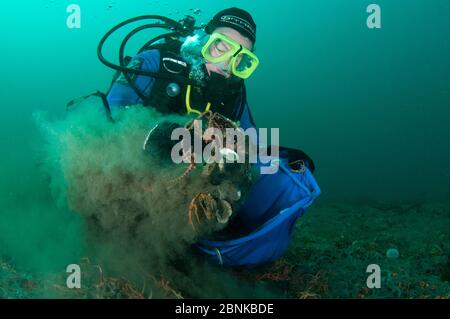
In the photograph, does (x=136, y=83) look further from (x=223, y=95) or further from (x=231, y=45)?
(x=231, y=45)

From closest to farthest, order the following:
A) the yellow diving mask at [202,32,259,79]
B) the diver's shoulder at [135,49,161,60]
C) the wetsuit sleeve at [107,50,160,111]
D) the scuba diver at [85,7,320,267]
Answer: the scuba diver at [85,7,320,267] < the wetsuit sleeve at [107,50,160,111] < the diver's shoulder at [135,49,161,60] < the yellow diving mask at [202,32,259,79]

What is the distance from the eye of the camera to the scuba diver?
358 centimetres

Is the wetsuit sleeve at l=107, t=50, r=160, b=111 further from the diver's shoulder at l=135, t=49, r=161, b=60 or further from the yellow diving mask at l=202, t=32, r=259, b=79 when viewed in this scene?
the yellow diving mask at l=202, t=32, r=259, b=79

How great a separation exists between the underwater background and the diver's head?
2.22 m

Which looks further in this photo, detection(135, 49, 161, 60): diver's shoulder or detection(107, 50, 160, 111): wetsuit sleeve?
detection(135, 49, 161, 60): diver's shoulder

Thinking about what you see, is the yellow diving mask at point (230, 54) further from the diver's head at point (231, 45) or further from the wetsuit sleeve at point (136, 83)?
the wetsuit sleeve at point (136, 83)

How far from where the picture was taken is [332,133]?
66625 millimetres

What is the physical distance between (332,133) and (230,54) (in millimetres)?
65653

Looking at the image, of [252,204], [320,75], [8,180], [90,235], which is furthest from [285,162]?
[320,75]

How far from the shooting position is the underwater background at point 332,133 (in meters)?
4.25

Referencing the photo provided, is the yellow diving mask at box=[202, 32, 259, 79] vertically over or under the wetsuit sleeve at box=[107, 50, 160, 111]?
over

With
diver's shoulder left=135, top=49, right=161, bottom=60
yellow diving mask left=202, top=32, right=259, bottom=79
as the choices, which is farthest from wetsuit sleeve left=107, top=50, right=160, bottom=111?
yellow diving mask left=202, top=32, right=259, bottom=79

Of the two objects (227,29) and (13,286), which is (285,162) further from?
(13,286)

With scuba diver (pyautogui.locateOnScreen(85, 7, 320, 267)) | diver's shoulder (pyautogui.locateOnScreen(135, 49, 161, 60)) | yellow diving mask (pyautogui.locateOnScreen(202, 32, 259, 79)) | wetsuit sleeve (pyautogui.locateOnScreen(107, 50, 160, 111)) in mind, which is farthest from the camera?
yellow diving mask (pyautogui.locateOnScreen(202, 32, 259, 79))
